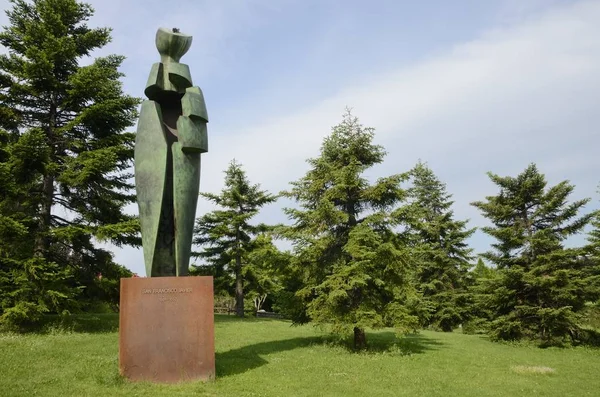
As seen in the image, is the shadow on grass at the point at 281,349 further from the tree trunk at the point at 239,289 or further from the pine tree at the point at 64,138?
the tree trunk at the point at 239,289

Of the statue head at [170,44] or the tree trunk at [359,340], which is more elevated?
the statue head at [170,44]

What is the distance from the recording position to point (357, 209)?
524 inches

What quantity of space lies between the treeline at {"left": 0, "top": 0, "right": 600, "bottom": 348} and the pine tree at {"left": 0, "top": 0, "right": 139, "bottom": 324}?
1.8 inches

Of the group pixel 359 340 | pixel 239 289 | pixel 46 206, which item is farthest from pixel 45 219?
pixel 239 289

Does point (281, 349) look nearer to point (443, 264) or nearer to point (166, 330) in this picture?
point (166, 330)

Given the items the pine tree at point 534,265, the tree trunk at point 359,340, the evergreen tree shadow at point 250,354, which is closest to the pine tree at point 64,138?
the evergreen tree shadow at point 250,354

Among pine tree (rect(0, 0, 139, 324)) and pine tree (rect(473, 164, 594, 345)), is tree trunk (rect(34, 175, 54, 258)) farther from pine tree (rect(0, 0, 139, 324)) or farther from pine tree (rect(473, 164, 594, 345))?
pine tree (rect(473, 164, 594, 345))

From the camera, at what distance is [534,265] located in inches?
643

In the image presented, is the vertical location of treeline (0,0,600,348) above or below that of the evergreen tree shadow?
above

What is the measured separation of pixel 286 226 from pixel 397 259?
3.43 meters

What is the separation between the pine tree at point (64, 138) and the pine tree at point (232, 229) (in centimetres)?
936

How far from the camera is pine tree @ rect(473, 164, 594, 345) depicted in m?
15.6

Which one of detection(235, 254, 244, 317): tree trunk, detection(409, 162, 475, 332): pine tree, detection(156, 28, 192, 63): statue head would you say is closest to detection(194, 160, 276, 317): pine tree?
detection(235, 254, 244, 317): tree trunk

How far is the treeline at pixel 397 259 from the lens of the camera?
1188cm
